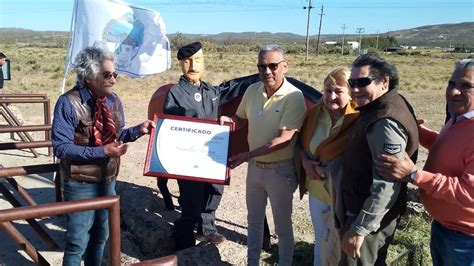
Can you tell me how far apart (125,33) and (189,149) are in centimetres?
268

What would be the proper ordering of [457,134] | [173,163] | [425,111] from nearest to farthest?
[457,134] → [173,163] → [425,111]


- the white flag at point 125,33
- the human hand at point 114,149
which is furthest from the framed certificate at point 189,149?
the white flag at point 125,33

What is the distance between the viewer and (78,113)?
2.74 meters

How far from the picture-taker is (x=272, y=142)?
10.6 feet

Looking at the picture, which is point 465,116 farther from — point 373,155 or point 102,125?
point 102,125

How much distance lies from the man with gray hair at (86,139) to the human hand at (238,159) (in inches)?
34.1

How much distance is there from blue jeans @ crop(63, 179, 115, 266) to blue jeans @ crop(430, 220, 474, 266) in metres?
1.94

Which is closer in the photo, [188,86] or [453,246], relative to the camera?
[453,246]

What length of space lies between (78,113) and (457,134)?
Answer: 2.01m

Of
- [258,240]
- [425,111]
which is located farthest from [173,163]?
[425,111]

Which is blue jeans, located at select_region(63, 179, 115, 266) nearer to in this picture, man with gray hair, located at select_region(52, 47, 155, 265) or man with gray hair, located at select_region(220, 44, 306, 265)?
man with gray hair, located at select_region(52, 47, 155, 265)

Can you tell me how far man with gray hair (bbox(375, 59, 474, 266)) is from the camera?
7.14 ft

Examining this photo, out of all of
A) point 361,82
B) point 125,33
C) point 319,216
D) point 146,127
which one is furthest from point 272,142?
point 125,33

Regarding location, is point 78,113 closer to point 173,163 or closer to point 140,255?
point 173,163
